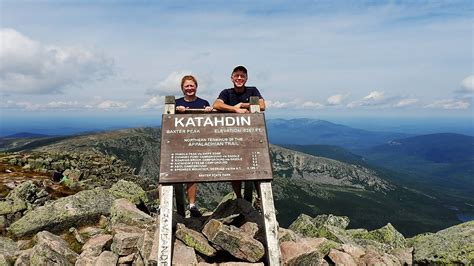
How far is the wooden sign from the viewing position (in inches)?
457

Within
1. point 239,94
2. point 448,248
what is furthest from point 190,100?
point 448,248

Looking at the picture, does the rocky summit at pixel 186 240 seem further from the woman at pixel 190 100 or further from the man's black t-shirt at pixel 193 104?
the man's black t-shirt at pixel 193 104

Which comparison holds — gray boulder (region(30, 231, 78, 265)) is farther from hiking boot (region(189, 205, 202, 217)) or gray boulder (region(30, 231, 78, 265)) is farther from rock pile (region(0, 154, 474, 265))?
hiking boot (region(189, 205, 202, 217))

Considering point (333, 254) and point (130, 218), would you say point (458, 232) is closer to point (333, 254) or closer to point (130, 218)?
point (333, 254)

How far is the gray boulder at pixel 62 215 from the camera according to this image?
58.1ft

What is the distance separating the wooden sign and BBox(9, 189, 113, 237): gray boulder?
947 cm

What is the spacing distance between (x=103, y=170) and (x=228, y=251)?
7273cm

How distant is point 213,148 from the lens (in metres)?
12.1

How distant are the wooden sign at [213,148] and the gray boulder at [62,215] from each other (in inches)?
373

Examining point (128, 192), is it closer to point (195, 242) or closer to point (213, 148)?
point (195, 242)

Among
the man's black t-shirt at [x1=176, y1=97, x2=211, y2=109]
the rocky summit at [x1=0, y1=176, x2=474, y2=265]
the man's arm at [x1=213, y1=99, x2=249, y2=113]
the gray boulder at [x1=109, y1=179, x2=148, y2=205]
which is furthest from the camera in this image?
the gray boulder at [x1=109, y1=179, x2=148, y2=205]


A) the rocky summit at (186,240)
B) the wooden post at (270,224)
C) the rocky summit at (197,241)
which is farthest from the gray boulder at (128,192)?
the wooden post at (270,224)

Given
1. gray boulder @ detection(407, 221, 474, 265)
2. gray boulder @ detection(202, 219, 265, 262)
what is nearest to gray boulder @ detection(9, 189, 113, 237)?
gray boulder @ detection(202, 219, 265, 262)

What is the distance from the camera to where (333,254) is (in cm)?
1388
